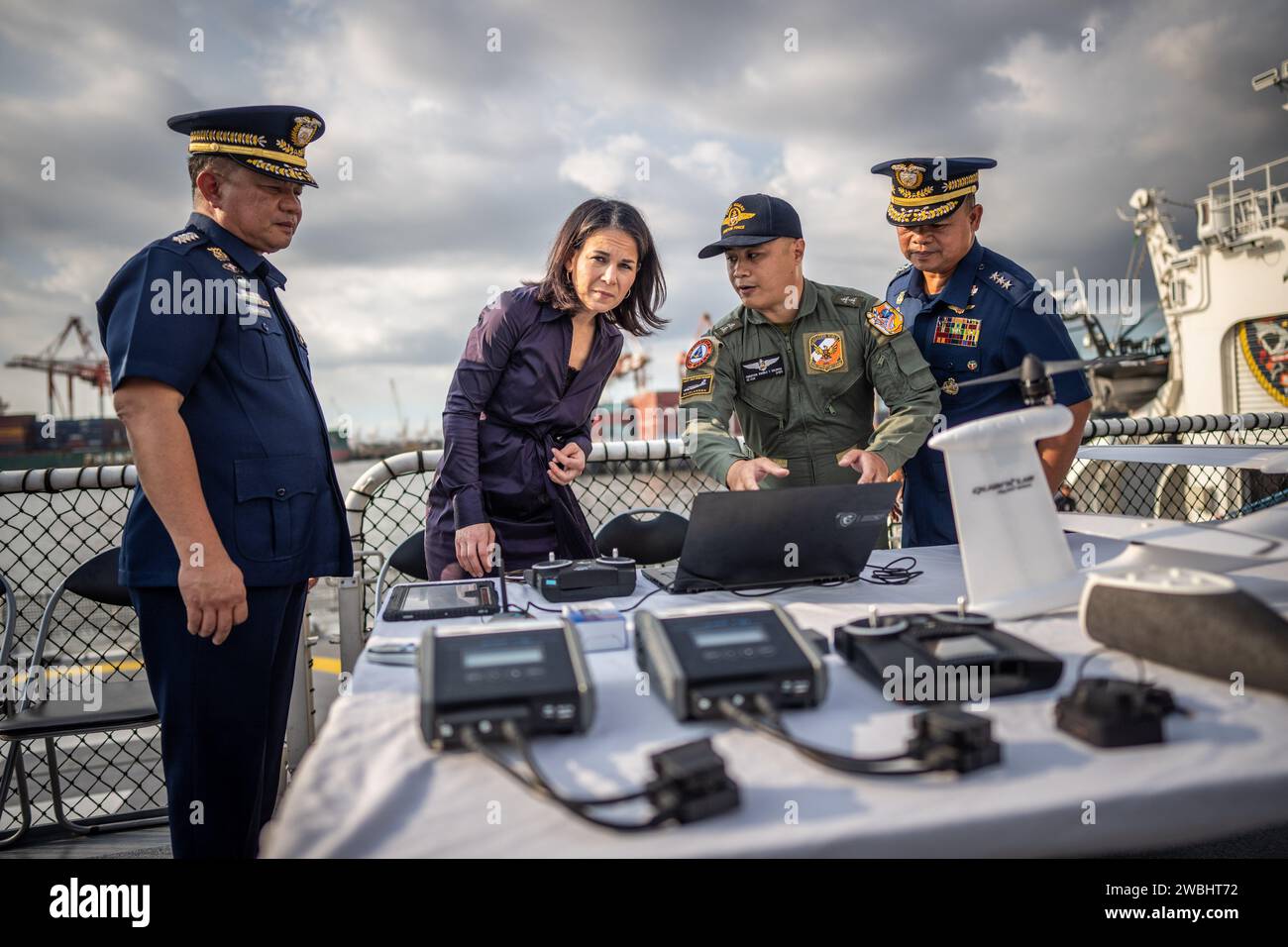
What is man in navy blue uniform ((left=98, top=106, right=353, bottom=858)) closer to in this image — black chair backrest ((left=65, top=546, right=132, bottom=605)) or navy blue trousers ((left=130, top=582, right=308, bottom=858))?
navy blue trousers ((left=130, top=582, right=308, bottom=858))

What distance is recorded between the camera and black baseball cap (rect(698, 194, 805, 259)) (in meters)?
2.51

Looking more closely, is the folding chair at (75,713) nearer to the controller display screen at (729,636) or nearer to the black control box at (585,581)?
the black control box at (585,581)

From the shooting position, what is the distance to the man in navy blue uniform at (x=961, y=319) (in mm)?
2631

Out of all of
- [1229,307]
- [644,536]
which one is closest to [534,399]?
[644,536]

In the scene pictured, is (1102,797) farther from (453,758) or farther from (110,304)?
(110,304)

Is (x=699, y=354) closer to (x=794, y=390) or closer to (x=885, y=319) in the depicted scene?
(x=794, y=390)

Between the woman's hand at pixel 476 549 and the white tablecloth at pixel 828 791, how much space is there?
123 cm

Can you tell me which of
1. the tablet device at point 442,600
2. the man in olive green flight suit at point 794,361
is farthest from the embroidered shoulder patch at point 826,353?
the tablet device at point 442,600

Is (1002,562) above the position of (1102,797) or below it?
above
